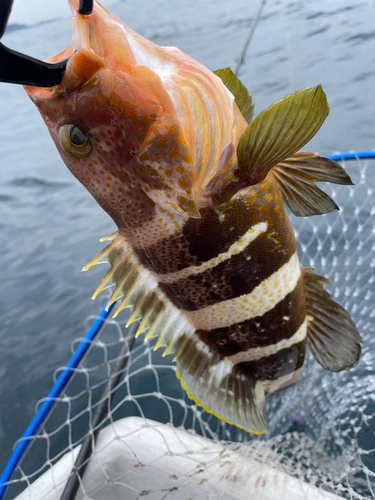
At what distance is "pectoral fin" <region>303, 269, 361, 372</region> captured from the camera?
5.61 feet

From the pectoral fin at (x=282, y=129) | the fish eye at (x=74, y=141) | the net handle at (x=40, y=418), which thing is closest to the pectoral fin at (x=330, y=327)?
the pectoral fin at (x=282, y=129)

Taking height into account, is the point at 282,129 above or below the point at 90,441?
above

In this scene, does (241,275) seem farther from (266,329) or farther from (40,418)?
(40,418)

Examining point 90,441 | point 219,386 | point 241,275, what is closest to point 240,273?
point 241,275

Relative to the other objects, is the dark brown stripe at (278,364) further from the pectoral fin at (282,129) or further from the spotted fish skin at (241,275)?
the pectoral fin at (282,129)

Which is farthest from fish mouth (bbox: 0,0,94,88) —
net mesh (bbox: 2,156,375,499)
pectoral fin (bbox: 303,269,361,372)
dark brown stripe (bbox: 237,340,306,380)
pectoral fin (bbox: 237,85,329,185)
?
net mesh (bbox: 2,156,375,499)

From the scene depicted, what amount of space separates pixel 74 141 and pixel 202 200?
0.42 metres

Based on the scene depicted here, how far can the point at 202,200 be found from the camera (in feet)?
4.19

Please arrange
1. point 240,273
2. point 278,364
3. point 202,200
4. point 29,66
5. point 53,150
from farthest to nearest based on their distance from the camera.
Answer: point 53,150 < point 278,364 < point 240,273 < point 202,200 < point 29,66

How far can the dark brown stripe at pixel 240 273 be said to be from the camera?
4.58 ft

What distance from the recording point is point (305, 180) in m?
1.43

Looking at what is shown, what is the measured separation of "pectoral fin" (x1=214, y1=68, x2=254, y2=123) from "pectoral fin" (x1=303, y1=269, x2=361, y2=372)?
0.71 m

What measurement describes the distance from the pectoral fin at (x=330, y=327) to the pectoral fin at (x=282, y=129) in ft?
2.20

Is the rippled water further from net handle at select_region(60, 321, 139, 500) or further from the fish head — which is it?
net handle at select_region(60, 321, 139, 500)
